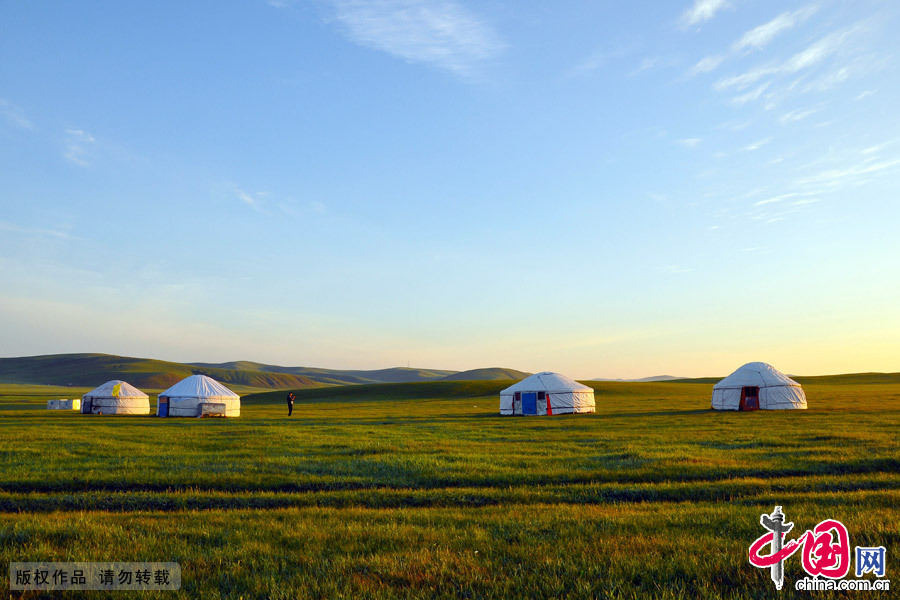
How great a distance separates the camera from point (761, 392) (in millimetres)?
44750

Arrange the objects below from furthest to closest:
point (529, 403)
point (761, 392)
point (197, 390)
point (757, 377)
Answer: point (197, 390) < point (529, 403) < point (757, 377) < point (761, 392)

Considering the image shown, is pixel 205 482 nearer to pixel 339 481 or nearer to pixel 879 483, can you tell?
pixel 339 481

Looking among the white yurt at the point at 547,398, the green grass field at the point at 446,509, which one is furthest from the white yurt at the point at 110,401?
the white yurt at the point at 547,398

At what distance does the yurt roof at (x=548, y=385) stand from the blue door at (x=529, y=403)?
Answer: 0.42 meters

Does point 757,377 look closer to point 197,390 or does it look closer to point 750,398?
point 750,398

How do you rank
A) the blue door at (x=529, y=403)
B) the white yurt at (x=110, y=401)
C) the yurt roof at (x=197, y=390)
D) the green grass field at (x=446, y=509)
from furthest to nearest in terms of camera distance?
the white yurt at (x=110, y=401)
the yurt roof at (x=197, y=390)
the blue door at (x=529, y=403)
the green grass field at (x=446, y=509)

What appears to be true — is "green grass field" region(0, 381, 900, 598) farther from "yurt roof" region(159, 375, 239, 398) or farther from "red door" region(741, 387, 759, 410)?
"yurt roof" region(159, 375, 239, 398)

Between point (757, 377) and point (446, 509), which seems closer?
point (446, 509)

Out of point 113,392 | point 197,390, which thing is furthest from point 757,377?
point 113,392

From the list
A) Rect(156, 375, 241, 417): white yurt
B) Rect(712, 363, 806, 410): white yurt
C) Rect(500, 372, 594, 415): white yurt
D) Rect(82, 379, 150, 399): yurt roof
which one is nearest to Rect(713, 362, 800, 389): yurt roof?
Rect(712, 363, 806, 410): white yurt

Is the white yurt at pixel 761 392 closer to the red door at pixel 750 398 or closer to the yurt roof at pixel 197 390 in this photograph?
the red door at pixel 750 398

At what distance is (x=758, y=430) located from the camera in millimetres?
25719

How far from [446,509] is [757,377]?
44.3 m

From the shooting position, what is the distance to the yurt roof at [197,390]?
45.9 metres
